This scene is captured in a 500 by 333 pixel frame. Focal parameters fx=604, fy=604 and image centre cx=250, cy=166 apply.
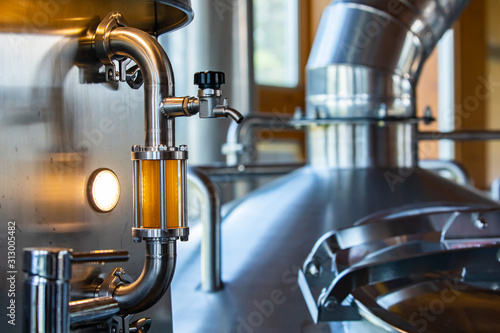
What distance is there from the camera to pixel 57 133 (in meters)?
0.66

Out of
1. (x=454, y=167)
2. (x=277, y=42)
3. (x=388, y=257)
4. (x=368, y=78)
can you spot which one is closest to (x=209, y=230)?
(x=388, y=257)

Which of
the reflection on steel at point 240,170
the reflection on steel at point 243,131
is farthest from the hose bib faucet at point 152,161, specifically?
the reflection on steel at point 243,131

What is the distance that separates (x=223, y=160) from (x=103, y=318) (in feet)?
4.76

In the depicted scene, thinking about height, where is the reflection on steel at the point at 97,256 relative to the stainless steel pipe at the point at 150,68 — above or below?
below

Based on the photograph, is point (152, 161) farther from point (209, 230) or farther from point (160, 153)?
point (209, 230)

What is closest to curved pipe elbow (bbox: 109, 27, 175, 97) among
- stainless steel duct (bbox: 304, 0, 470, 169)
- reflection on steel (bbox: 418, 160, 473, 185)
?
stainless steel duct (bbox: 304, 0, 470, 169)

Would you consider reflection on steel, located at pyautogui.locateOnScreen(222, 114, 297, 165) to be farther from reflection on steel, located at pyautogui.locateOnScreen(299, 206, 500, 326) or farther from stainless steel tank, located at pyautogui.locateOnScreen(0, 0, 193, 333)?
stainless steel tank, located at pyautogui.locateOnScreen(0, 0, 193, 333)

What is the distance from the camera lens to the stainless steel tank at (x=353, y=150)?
1196 millimetres

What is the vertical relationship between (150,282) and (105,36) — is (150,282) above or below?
below

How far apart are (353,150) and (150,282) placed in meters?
0.79

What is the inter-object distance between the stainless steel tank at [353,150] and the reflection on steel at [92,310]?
1.53 ft

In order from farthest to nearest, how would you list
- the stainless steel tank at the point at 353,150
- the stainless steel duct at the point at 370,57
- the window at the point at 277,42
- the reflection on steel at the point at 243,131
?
the window at the point at 277,42, the reflection on steel at the point at 243,131, the stainless steel duct at the point at 370,57, the stainless steel tank at the point at 353,150

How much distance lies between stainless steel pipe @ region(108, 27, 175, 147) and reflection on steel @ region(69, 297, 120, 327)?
18 centimetres

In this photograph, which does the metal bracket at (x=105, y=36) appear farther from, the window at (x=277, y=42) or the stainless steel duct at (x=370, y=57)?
the window at (x=277, y=42)
